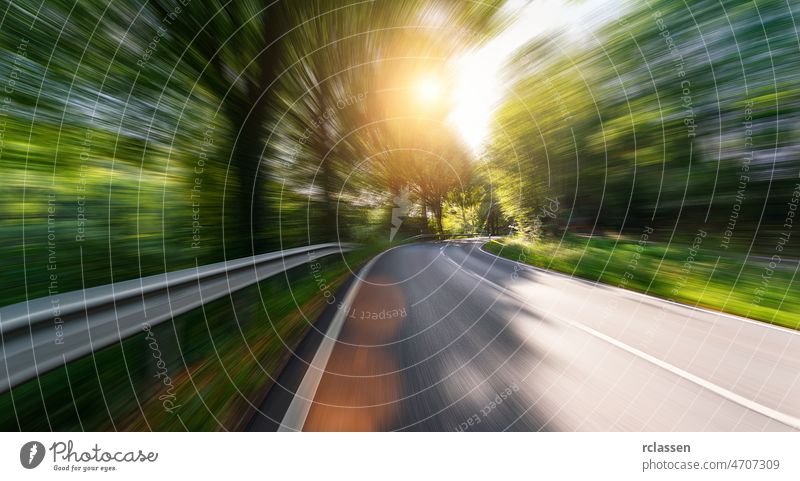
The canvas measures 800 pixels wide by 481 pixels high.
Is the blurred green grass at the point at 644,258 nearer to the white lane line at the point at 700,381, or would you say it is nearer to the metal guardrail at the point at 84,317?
the white lane line at the point at 700,381

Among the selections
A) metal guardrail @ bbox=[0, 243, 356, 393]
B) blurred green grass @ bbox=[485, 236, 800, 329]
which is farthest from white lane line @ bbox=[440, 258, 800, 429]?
metal guardrail @ bbox=[0, 243, 356, 393]

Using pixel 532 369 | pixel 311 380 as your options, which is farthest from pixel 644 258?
pixel 311 380

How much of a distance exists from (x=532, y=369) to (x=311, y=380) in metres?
1.89

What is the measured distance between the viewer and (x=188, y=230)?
2.46m

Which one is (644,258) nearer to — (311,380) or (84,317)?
(311,380)

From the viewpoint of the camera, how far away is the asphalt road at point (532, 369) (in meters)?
1.99

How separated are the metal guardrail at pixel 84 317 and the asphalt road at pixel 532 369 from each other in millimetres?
967

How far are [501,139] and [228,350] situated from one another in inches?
120

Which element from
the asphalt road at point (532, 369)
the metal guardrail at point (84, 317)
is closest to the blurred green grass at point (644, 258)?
the asphalt road at point (532, 369)

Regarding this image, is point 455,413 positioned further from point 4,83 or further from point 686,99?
point 4,83

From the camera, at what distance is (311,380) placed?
2525 millimetres

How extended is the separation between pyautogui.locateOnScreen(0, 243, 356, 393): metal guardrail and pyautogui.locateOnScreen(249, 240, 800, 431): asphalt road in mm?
967

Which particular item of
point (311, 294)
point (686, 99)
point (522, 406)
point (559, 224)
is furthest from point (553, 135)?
point (311, 294)

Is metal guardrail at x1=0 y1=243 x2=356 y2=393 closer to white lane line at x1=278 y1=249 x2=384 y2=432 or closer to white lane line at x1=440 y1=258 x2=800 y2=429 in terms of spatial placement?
white lane line at x1=278 y1=249 x2=384 y2=432
